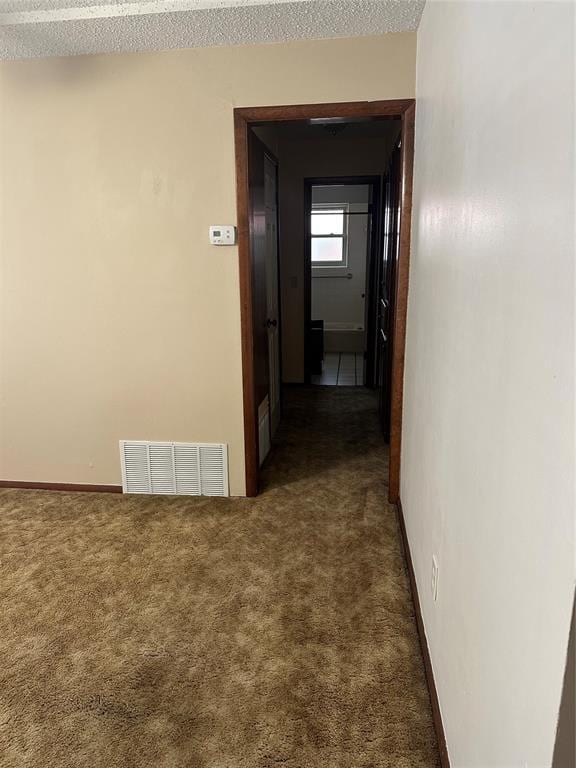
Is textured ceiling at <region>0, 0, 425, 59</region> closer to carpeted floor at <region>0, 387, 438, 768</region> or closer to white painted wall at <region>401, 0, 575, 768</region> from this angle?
white painted wall at <region>401, 0, 575, 768</region>

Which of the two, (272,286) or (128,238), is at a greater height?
(128,238)

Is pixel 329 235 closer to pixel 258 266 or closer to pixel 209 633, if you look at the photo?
pixel 258 266

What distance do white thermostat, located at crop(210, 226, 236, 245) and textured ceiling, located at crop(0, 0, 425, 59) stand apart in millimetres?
917

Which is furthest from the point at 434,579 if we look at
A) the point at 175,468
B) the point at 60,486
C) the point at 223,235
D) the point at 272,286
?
the point at 272,286

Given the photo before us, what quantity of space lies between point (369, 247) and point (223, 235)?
3.22 meters

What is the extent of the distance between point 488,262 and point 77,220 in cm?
263

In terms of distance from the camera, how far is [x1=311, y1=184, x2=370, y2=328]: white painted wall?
7918mm

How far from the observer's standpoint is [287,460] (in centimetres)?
388

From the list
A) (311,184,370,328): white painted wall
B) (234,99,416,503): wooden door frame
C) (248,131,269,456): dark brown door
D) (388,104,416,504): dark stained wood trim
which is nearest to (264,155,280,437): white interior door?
(248,131,269,456): dark brown door

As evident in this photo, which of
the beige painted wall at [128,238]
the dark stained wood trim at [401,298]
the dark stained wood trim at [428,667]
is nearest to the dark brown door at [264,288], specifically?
the beige painted wall at [128,238]

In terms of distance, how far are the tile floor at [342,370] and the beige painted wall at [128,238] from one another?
9.97 feet

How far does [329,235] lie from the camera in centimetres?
806

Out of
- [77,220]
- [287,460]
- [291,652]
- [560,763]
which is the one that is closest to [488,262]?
[560,763]

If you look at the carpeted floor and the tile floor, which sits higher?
the tile floor
